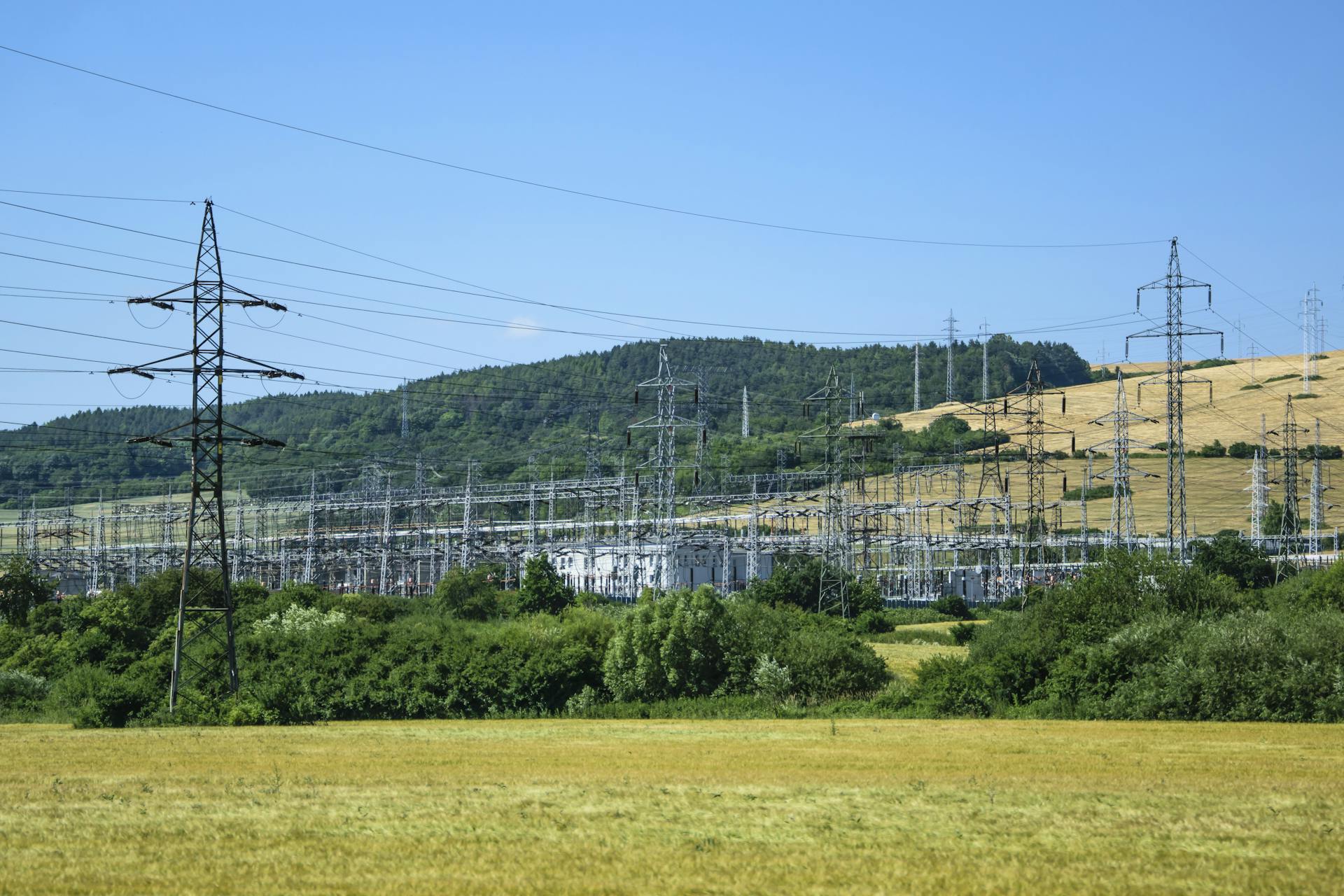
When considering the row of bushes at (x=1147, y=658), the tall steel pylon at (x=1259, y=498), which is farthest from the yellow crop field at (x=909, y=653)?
the tall steel pylon at (x=1259, y=498)

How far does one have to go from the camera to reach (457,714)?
153ft

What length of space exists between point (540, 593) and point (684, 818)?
191 feet

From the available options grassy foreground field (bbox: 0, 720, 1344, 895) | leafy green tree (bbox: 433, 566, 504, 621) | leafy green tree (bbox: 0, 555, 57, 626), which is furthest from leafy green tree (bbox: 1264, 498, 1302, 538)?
leafy green tree (bbox: 0, 555, 57, 626)

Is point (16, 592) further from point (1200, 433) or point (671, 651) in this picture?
point (1200, 433)

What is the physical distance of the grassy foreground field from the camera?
15805 mm

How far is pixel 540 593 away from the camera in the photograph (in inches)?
3056

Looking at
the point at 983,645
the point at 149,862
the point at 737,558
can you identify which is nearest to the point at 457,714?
the point at 983,645

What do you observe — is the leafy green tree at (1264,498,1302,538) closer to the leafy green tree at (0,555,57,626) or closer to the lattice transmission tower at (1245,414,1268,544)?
the lattice transmission tower at (1245,414,1268,544)

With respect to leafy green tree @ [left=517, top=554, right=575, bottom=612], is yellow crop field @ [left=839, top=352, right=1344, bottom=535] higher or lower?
higher

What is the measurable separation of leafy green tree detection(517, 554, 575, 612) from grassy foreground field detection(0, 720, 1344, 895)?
43.1 metres

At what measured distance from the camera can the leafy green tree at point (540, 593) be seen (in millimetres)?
76875

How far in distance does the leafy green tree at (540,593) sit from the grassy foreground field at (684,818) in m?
43.1

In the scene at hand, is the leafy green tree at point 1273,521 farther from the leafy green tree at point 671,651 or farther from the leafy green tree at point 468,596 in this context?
the leafy green tree at point 671,651

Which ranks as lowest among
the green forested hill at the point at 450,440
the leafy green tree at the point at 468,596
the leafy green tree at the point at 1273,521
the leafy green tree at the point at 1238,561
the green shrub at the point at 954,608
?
the green shrub at the point at 954,608
